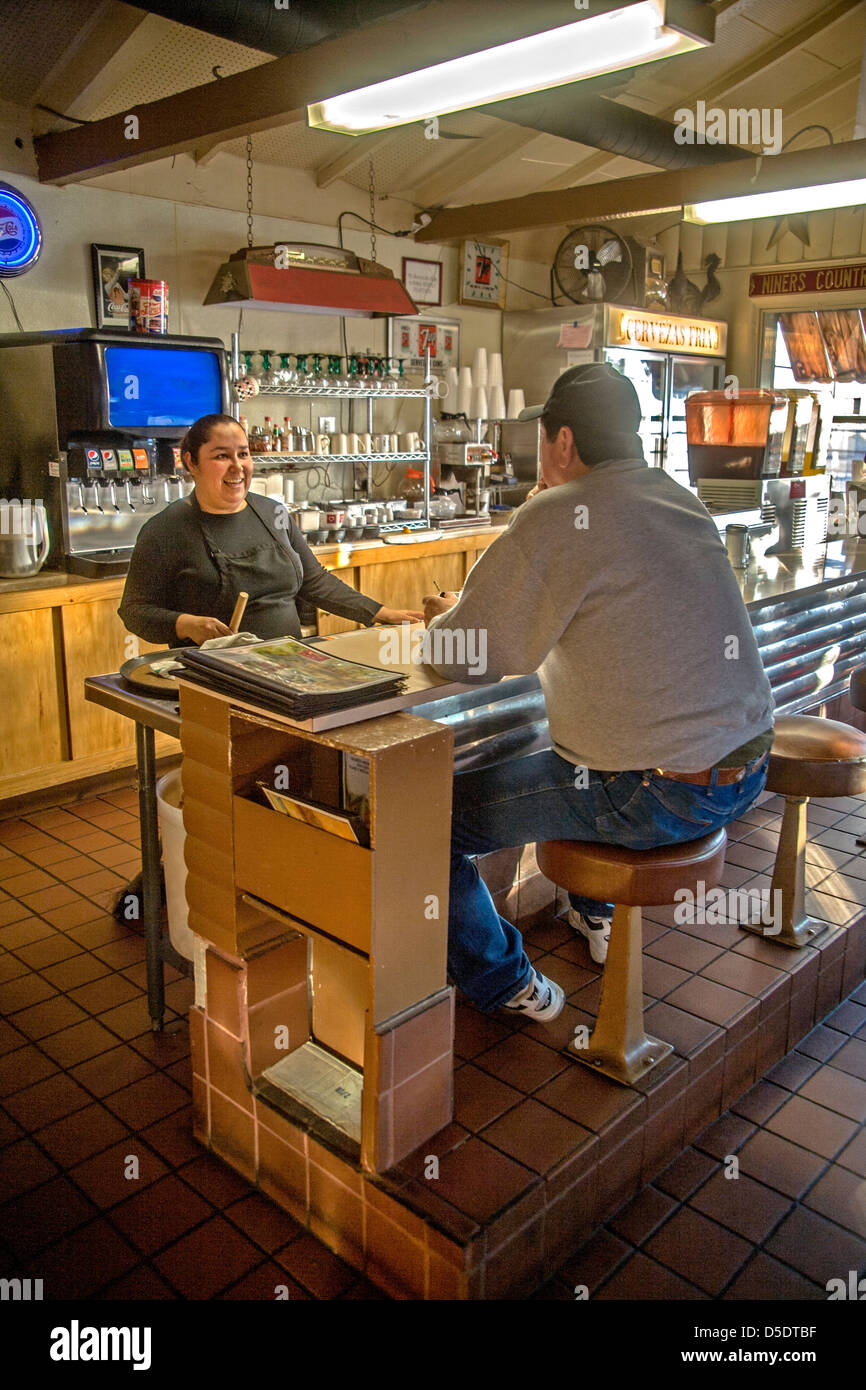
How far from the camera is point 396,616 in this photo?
3174mm

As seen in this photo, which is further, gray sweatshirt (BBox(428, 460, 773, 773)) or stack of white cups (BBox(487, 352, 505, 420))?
stack of white cups (BBox(487, 352, 505, 420))

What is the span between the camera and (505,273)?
315 inches

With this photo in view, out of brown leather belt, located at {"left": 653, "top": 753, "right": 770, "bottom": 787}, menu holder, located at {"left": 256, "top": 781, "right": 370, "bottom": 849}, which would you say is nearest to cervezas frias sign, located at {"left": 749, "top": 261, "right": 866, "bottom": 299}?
brown leather belt, located at {"left": 653, "top": 753, "right": 770, "bottom": 787}

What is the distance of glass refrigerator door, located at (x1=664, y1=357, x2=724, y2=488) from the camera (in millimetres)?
8125

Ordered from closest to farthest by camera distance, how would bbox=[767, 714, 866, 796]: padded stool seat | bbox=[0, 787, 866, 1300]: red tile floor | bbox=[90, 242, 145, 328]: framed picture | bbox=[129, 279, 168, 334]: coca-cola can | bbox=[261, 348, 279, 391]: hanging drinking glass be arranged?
bbox=[0, 787, 866, 1300]: red tile floor → bbox=[767, 714, 866, 796]: padded stool seat → bbox=[129, 279, 168, 334]: coca-cola can → bbox=[90, 242, 145, 328]: framed picture → bbox=[261, 348, 279, 391]: hanging drinking glass

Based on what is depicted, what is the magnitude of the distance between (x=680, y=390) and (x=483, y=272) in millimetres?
1905

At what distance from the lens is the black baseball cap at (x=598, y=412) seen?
2194mm

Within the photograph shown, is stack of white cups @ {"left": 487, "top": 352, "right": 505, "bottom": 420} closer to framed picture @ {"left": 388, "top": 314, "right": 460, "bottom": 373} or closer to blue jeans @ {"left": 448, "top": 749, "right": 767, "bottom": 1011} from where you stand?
framed picture @ {"left": 388, "top": 314, "right": 460, "bottom": 373}

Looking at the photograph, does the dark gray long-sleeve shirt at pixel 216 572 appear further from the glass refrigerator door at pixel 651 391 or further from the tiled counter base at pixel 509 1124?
the glass refrigerator door at pixel 651 391

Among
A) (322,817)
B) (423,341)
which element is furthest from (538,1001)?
(423,341)

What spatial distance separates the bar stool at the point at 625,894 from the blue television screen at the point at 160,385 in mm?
3370

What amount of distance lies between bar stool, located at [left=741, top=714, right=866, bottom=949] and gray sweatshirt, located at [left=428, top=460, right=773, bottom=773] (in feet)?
2.80

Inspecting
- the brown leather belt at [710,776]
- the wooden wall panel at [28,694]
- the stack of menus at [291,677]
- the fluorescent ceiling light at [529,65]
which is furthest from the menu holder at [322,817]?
the wooden wall panel at [28,694]
